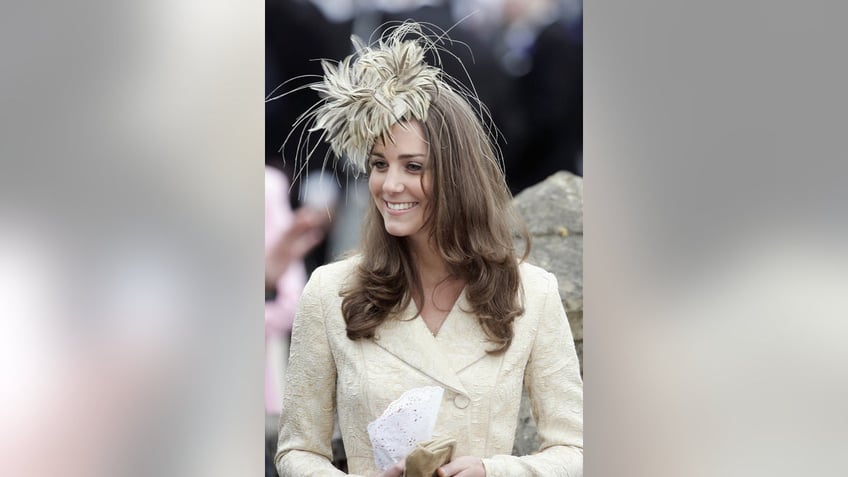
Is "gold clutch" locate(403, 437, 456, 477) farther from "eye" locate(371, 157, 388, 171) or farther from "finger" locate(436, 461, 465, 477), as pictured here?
"eye" locate(371, 157, 388, 171)

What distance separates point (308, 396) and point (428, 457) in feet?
1.27

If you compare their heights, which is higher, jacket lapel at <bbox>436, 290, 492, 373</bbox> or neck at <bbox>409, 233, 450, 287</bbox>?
neck at <bbox>409, 233, 450, 287</bbox>

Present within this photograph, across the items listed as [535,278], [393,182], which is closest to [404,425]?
[535,278]

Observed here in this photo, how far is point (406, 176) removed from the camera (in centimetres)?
272

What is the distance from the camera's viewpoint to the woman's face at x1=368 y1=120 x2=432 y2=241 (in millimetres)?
2713

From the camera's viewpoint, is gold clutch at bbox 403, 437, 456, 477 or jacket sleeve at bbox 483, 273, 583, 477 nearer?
gold clutch at bbox 403, 437, 456, 477

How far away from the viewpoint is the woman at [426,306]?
8.78 ft
